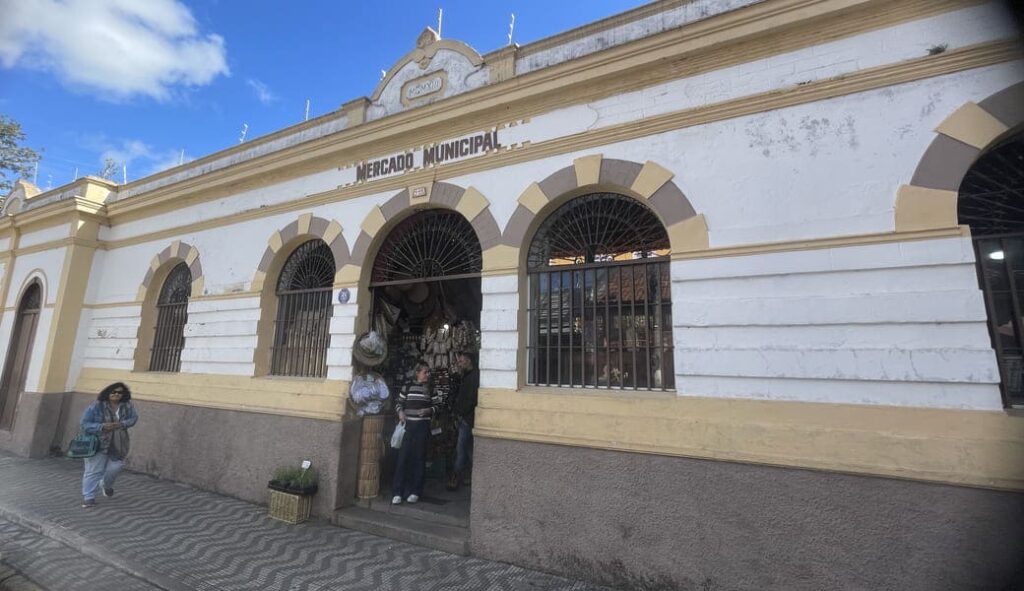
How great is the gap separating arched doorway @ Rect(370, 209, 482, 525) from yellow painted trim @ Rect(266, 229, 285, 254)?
1773 millimetres

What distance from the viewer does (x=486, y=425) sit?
5.13 metres

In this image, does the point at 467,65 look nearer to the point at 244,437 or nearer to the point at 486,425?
the point at 486,425

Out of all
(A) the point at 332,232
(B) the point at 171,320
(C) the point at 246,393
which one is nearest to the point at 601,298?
(A) the point at 332,232

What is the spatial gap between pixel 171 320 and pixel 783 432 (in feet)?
32.8

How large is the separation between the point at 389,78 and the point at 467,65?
1360mm

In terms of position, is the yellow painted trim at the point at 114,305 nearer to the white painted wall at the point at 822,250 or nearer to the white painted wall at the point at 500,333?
the white painted wall at the point at 500,333

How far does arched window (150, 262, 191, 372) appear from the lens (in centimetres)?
880

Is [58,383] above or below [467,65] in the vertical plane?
below

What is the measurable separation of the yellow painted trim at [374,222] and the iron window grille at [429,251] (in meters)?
0.24

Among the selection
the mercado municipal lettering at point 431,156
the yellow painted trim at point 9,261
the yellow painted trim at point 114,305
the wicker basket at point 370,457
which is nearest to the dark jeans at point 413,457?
the wicker basket at point 370,457

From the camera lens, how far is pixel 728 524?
394 cm

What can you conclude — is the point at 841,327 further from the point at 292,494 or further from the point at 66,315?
the point at 66,315

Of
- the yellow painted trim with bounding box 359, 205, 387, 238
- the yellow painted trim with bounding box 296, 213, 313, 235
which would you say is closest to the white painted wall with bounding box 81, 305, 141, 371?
the yellow painted trim with bounding box 296, 213, 313, 235

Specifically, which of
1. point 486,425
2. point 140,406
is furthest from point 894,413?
point 140,406
